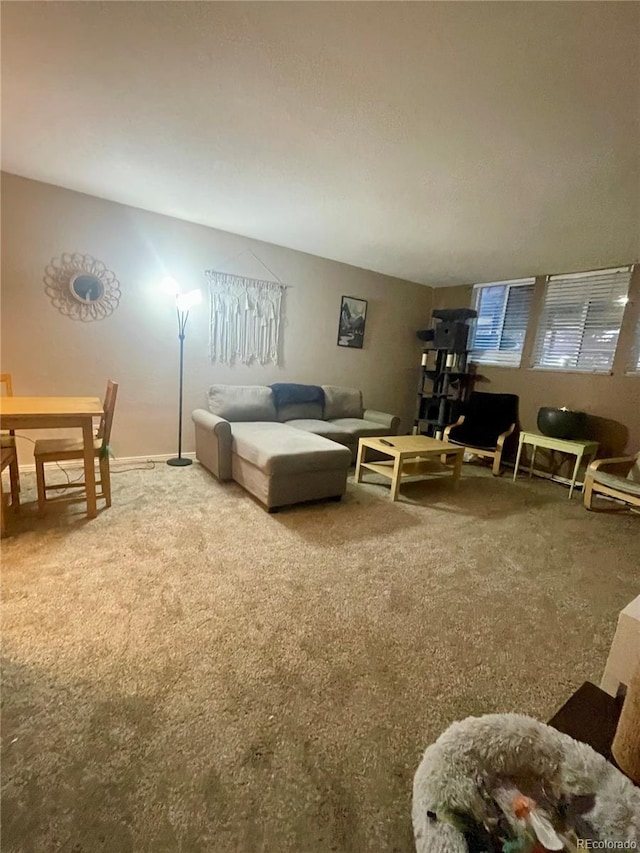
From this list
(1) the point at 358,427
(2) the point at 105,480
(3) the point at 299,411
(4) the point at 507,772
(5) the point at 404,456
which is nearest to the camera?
(4) the point at 507,772

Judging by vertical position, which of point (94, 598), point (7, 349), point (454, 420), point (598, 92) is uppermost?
point (598, 92)

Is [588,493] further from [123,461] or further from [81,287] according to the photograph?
[81,287]

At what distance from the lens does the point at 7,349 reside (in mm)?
3016

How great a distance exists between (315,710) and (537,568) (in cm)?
164

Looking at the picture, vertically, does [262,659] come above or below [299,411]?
below

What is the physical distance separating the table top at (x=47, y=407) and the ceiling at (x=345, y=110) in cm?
165

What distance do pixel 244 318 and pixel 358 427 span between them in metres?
1.69

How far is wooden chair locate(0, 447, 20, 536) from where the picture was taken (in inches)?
84.2

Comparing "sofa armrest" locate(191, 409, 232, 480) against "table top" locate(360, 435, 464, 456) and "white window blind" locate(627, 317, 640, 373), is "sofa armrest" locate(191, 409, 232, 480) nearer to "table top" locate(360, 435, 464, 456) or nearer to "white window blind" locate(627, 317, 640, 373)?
"table top" locate(360, 435, 464, 456)

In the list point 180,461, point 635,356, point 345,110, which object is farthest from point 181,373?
point 635,356

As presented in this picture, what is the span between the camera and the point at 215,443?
3219 millimetres

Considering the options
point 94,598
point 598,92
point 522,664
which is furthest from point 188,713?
point 598,92

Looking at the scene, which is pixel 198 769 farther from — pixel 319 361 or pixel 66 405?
pixel 319 361

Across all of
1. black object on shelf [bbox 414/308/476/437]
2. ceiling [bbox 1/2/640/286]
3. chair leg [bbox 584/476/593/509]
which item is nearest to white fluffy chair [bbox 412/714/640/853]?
ceiling [bbox 1/2/640/286]
